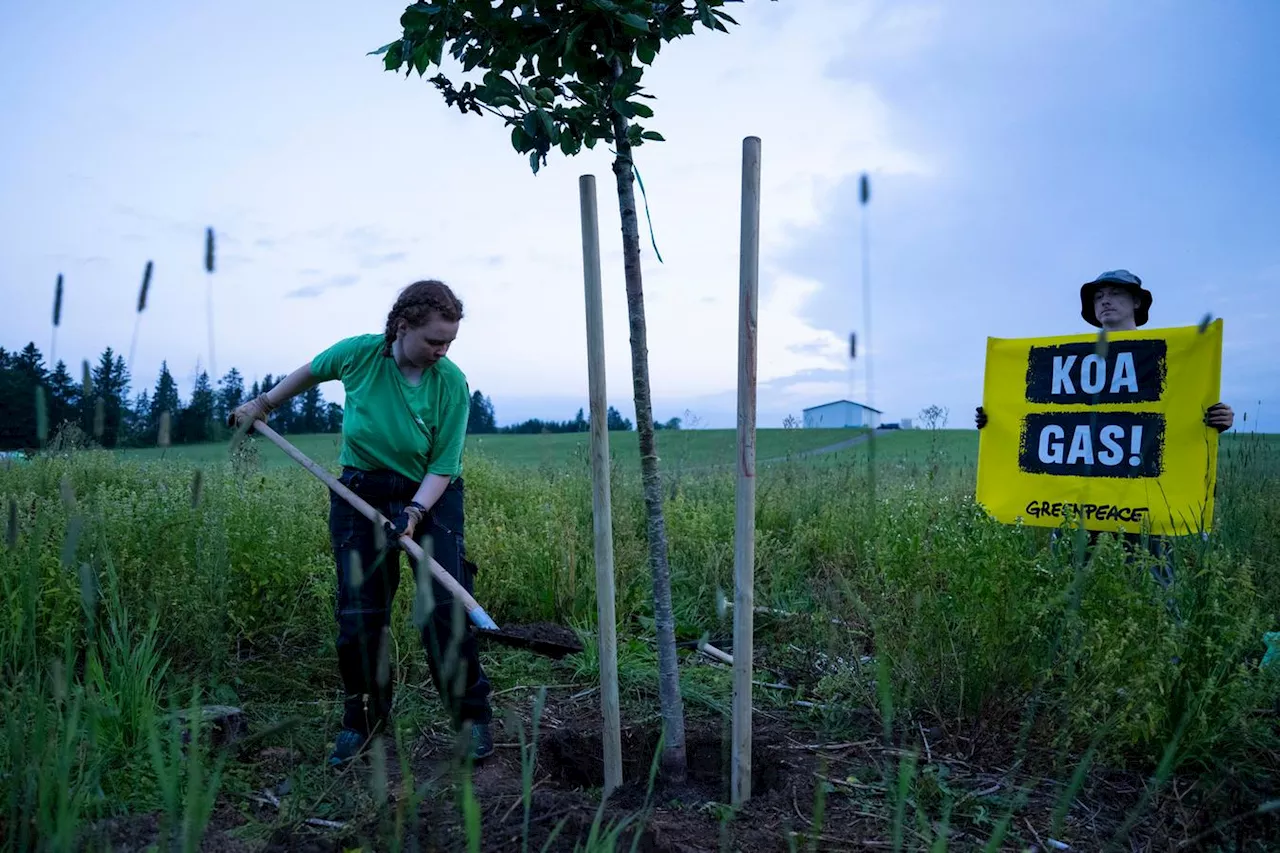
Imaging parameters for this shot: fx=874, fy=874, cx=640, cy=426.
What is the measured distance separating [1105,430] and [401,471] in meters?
3.62

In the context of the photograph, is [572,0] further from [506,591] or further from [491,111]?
[506,591]

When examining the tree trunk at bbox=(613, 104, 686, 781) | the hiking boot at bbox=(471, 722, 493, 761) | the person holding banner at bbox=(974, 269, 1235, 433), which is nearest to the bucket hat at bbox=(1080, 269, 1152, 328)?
the person holding banner at bbox=(974, 269, 1235, 433)

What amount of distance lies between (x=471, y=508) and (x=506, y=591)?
1708 millimetres

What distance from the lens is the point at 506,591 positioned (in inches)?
202

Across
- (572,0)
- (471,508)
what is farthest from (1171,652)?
(471,508)

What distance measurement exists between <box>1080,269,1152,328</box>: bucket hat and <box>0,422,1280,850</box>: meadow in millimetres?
1251

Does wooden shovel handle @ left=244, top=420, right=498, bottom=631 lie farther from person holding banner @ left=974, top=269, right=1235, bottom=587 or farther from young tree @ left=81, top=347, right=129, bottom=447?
person holding banner @ left=974, top=269, right=1235, bottom=587

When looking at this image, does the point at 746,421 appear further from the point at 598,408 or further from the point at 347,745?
the point at 347,745

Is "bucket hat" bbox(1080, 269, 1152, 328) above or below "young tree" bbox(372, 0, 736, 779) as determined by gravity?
below

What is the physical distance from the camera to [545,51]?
2.57 metres

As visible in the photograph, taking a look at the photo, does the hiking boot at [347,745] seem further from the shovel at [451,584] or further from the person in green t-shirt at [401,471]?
the shovel at [451,584]

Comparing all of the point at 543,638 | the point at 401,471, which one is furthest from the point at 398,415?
the point at 543,638

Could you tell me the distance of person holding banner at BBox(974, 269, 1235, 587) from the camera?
444 cm

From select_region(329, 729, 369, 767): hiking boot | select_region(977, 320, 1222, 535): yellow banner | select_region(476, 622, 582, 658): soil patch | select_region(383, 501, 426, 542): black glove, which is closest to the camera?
select_region(383, 501, 426, 542): black glove
